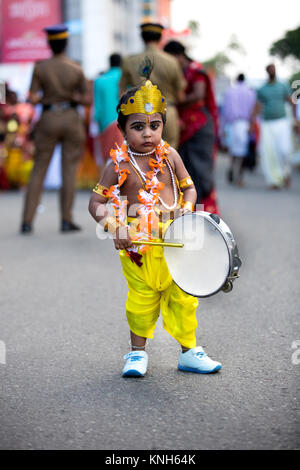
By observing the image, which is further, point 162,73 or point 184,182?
point 162,73

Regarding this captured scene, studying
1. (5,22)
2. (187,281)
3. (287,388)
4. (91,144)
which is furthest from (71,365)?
(5,22)

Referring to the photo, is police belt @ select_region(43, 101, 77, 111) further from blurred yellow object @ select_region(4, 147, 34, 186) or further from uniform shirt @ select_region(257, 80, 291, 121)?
blurred yellow object @ select_region(4, 147, 34, 186)

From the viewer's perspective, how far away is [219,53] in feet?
270

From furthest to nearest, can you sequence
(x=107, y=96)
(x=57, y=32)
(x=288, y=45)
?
(x=288, y=45), (x=107, y=96), (x=57, y=32)

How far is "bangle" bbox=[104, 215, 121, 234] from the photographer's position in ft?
10.9

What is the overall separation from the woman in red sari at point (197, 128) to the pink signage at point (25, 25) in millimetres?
22313

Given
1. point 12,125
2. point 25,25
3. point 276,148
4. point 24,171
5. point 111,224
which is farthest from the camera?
point 25,25

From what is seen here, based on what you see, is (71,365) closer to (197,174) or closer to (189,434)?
(189,434)

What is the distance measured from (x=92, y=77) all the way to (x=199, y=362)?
30954mm

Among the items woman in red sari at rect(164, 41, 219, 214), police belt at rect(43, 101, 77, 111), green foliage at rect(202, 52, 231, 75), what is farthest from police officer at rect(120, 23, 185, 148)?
green foliage at rect(202, 52, 231, 75)

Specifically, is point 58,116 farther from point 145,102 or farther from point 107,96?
point 145,102

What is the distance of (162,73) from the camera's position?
6574mm

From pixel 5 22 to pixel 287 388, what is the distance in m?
28.4

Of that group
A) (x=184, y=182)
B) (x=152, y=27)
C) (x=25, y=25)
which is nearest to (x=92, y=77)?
(x=25, y=25)
